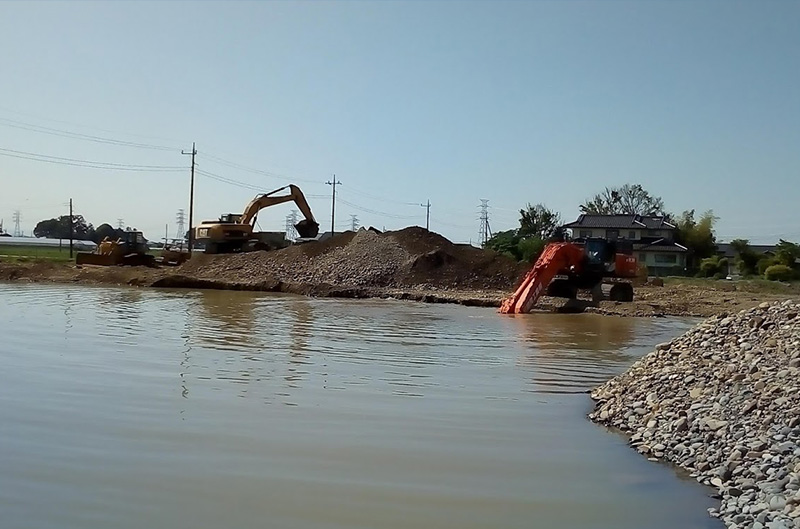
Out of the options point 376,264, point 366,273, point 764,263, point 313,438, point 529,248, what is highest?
point 529,248

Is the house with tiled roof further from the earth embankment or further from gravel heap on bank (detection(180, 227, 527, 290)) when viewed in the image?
gravel heap on bank (detection(180, 227, 527, 290))

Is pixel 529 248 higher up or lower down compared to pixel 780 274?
higher up

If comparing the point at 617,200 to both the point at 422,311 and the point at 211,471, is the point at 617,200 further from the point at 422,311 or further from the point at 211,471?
the point at 211,471

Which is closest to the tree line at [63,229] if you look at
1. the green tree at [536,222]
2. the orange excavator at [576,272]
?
the green tree at [536,222]

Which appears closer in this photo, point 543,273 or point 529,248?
point 543,273

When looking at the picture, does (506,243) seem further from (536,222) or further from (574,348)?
(574,348)

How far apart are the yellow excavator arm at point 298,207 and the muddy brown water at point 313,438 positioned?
2498 centimetres

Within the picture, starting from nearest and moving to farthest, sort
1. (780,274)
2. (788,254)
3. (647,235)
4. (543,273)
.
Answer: (543,273), (780,274), (788,254), (647,235)

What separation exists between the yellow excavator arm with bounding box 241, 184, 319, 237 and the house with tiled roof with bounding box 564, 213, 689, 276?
85.2ft

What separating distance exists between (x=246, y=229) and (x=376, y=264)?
342 inches

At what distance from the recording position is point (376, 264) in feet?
118

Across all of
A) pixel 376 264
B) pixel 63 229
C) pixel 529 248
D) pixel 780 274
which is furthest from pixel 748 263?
pixel 63 229

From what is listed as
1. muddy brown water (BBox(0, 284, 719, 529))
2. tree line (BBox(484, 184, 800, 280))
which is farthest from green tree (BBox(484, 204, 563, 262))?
muddy brown water (BBox(0, 284, 719, 529))

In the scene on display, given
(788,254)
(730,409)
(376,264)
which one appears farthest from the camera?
(788,254)
